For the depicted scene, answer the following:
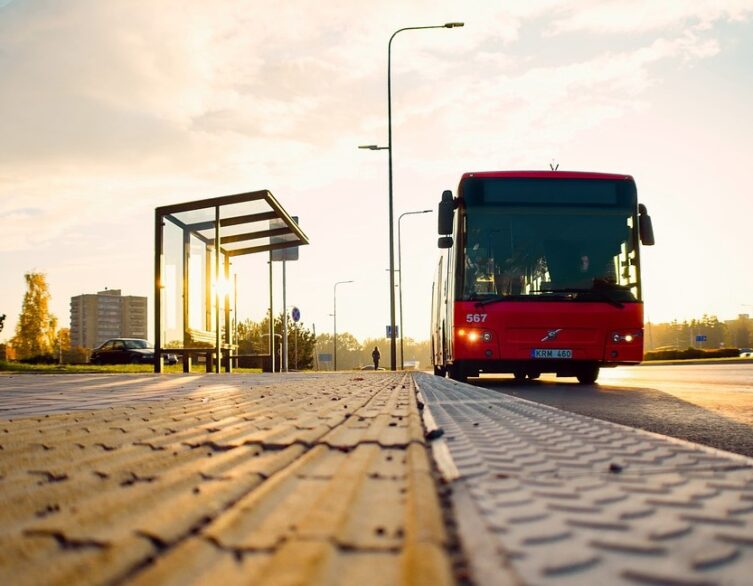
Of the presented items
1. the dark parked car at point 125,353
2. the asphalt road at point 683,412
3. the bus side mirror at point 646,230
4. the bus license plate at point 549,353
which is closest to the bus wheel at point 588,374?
the bus license plate at point 549,353

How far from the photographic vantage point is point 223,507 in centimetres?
129

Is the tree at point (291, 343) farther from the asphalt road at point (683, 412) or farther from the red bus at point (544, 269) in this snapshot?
the asphalt road at point (683, 412)

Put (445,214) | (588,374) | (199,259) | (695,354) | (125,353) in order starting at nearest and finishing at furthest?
(445,214) → (588,374) → (199,259) → (125,353) → (695,354)

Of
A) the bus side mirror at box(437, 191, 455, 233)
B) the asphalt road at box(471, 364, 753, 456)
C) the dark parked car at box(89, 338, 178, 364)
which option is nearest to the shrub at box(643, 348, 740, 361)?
the dark parked car at box(89, 338, 178, 364)

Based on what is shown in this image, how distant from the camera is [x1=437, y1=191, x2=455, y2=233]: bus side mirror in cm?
1198

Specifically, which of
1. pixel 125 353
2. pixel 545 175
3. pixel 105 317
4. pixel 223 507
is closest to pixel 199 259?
pixel 545 175

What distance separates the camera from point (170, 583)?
2.83 ft

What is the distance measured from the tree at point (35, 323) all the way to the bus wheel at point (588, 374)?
7171 cm

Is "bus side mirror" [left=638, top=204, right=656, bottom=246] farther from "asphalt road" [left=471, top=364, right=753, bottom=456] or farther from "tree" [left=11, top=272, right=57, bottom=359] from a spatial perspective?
"tree" [left=11, top=272, right=57, bottom=359]

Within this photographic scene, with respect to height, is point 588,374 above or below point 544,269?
below

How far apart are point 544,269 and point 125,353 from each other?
3186 cm

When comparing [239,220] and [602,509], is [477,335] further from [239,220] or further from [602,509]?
[602,509]

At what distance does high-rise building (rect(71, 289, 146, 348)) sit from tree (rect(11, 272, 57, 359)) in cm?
10649

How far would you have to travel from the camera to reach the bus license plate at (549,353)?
11258mm
